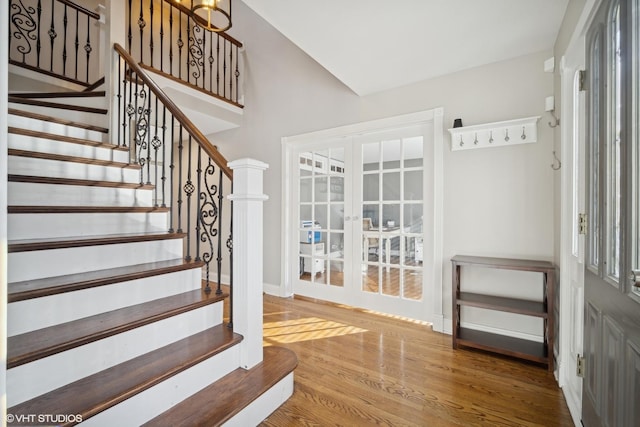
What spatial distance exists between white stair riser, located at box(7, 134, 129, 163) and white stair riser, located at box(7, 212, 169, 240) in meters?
0.76

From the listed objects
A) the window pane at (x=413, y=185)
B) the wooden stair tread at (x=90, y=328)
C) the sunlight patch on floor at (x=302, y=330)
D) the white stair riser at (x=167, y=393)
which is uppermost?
the window pane at (x=413, y=185)

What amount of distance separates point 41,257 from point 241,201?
3.39ft

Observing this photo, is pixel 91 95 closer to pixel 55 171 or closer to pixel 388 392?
pixel 55 171

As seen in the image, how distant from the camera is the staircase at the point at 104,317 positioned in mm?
1154

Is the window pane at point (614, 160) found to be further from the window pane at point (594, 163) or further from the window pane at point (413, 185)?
the window pane at point (413, 185)

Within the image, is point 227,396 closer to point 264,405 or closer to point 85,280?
point 264,405

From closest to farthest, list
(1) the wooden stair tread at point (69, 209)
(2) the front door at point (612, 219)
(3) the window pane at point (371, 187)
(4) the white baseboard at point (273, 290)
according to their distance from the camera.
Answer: (2) the front door at point (612, 219)
(1) the wooden stair tread at point (69, 209)
(3) the window pane at point (371, 187)
(4) the white baseboard at point (273, 290)

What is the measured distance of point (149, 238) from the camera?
75.8 inches

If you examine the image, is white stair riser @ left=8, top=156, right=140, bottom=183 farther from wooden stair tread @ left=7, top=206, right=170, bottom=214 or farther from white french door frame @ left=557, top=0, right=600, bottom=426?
white french door frame @ left=557, top=0, right=600, bottom=426

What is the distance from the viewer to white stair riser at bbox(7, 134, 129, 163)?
6.71ft

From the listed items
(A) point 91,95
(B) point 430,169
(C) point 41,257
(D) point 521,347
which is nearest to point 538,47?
(B) point 430,169

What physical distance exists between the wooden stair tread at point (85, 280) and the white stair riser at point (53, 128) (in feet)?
4.25

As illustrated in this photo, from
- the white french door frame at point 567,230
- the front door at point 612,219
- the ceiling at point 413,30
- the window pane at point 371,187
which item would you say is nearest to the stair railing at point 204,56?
A: the ceiling at point 413,30

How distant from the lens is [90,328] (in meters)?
1.31
